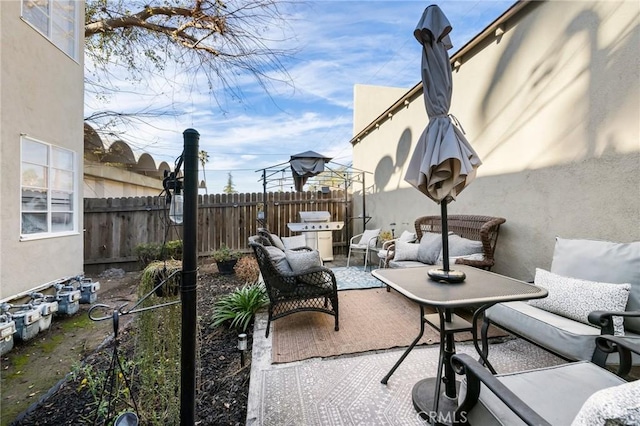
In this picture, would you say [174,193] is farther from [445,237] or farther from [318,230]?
[318,230]

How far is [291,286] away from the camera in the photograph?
293cm

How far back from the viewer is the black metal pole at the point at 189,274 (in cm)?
126

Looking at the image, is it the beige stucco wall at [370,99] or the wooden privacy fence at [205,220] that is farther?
the beige stucco wall at [370,99]

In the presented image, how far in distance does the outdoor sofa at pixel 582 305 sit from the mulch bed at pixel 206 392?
1.97m

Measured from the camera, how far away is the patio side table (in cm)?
154

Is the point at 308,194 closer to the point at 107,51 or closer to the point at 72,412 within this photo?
the point at 107,51

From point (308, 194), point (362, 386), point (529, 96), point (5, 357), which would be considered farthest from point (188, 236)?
point (308, 194)

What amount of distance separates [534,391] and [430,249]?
2.84m

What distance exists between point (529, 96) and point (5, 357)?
6293 millimetres

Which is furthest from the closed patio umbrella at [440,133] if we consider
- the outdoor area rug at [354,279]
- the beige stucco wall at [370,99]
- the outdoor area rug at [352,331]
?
the beige stucco wall at [370,99]

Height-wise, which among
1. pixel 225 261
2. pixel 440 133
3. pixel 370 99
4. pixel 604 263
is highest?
pixel 370 99

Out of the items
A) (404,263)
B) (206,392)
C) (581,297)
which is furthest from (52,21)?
(581,297)

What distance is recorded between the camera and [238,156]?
47.1ft

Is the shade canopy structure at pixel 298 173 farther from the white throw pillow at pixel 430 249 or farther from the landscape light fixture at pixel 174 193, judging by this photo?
the landscape light fixture at pixel 174 193
